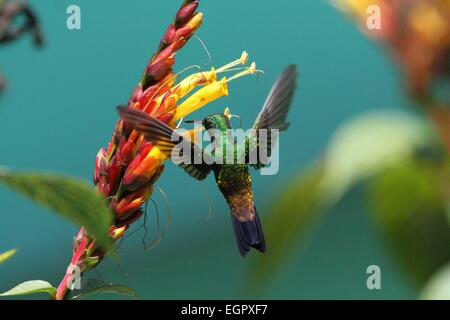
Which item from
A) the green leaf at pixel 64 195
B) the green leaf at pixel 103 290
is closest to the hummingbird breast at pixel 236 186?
the green leaf at pixel 103 290

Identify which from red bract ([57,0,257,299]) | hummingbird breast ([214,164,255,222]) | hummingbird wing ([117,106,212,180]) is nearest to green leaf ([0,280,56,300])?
red bract ([57,0,257,299])

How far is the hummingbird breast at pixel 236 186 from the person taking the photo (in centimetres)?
78

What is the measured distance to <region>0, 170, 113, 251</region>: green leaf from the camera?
13.9 inches

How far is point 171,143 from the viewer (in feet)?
2.07

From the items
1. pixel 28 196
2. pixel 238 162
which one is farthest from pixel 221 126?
pixel 28 196

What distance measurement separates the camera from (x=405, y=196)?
74 cm

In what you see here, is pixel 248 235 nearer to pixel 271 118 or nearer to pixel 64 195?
pixel 271 118

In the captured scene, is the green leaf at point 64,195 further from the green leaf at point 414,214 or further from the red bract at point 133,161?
the green leaf at point 414,214

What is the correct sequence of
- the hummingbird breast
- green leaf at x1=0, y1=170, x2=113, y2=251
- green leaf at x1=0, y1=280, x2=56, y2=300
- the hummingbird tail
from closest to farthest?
green leaf at x1=0, y1=170, x2=113, y2=251
green leaf at x1=0, y1=280, x2=56, y2=300
the hummingbird tail
the hummingbird breast

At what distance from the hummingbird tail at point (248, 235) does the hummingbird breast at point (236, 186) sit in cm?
2

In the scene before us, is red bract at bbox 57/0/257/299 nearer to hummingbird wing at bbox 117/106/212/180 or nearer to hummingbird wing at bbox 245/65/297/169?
hummingbird wing at bbox 117/106/212/180

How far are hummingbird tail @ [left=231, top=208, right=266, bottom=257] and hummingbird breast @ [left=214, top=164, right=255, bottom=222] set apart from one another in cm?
2

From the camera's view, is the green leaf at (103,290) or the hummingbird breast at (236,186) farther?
the hummingbird breast at (236,186)

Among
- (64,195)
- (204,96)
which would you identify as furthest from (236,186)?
(64,195)
